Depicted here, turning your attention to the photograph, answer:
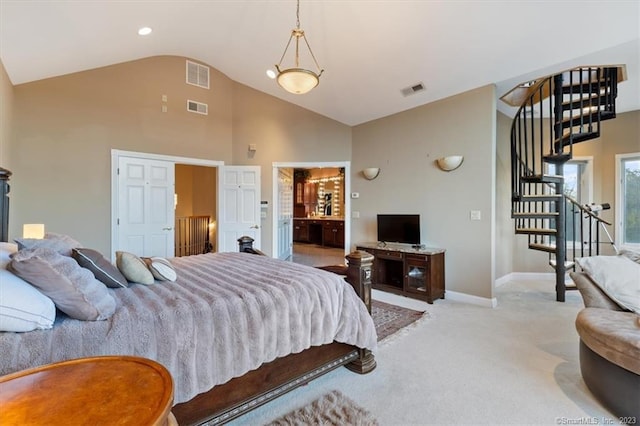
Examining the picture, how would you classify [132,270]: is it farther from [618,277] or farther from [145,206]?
[618,277]

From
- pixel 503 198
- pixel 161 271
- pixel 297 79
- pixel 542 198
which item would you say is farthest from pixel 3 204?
pixel 503 198

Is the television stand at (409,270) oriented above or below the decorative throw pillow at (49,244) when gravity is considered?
below

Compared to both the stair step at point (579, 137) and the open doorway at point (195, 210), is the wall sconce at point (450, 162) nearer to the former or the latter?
the stair step at point (579, 137)

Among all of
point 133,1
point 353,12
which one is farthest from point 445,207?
point 133,1

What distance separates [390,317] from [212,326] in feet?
8.08

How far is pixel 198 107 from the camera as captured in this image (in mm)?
5332

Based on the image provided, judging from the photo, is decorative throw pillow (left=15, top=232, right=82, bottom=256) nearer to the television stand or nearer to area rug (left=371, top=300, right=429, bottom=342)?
area rug (left=371, top=300, right=429, bottom=342)

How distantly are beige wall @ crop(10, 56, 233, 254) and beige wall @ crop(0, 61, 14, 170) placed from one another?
22cm

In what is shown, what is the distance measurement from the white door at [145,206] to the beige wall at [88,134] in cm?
19

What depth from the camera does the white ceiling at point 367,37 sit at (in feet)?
9.45

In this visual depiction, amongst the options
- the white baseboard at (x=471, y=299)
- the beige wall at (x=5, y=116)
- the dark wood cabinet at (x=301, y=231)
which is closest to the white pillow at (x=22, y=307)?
the beige wall at (x=5, y=116)

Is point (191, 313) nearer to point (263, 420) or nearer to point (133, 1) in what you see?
point (263, 420)

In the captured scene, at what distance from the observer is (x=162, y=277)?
2.19 metres

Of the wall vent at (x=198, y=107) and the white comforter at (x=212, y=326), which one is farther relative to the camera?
the wall vent at (x=198, y=107)
